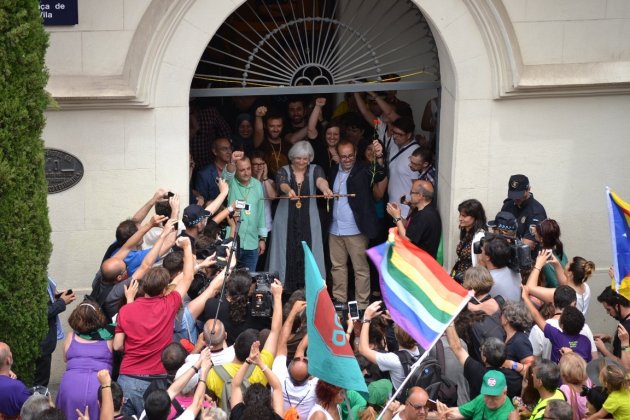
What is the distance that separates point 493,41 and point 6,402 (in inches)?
229

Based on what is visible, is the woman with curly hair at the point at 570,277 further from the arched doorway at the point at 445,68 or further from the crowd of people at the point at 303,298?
the arched doorway at the point at 445,68

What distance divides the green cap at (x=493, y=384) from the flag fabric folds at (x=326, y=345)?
894mm

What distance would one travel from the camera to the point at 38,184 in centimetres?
1013

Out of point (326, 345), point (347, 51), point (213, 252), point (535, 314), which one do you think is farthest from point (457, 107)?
point (326, 345)

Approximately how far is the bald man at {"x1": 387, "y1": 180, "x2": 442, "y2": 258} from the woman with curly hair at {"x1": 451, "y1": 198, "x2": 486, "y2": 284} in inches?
20.8

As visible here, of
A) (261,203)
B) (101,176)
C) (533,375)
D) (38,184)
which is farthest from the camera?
(261,203)

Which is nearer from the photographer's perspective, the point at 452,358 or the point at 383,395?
the point at 383,395

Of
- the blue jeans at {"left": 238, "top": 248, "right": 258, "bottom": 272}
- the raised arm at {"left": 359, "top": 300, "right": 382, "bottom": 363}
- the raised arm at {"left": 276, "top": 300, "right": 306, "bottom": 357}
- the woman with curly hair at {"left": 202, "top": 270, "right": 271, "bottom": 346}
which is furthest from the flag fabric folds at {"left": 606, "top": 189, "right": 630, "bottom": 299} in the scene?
the blue jeans at {"left": 238, "top": 248, "right": 258, "bottom": 272}

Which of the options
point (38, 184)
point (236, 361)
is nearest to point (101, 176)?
point (38, 184)

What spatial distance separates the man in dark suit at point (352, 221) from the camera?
1310 centimetres

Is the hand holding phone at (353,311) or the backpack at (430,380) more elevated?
the hand holding phone at (353,311)

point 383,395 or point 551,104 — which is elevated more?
point 551,104

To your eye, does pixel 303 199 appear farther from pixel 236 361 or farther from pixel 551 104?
pixel 236 361

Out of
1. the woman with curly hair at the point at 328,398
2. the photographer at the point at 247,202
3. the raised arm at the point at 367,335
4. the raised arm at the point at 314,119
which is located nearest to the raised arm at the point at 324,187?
the photographer at the point at 247,202
